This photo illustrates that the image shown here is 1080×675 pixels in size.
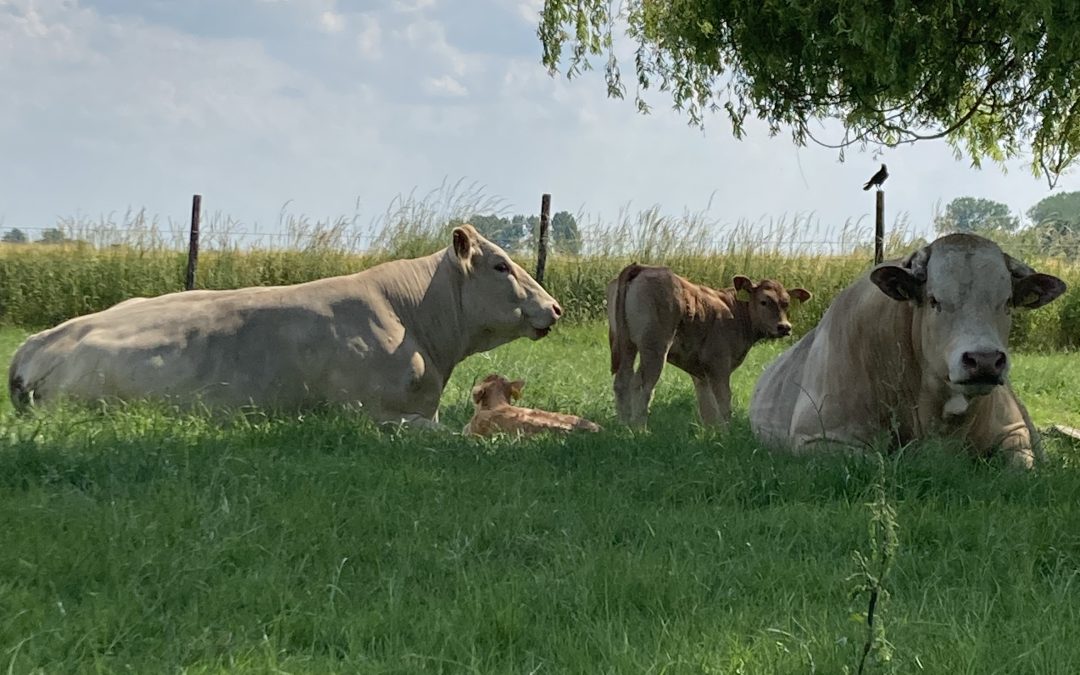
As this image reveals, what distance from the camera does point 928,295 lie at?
20.0 ft

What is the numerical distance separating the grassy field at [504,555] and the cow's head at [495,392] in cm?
106

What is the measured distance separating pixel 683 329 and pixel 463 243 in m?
1.85

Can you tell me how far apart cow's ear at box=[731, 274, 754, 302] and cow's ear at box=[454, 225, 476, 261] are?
232 centimetres

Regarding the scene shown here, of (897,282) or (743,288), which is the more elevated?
(897,282)

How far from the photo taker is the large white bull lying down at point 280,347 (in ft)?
25.5

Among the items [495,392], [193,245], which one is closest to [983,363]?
[495,392]

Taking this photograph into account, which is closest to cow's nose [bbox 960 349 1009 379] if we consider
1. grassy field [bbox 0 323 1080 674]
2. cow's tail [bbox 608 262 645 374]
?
grassy field [bbox 0 323 1080 674]

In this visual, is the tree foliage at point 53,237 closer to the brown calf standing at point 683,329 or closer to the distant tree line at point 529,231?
the distant tree line at point 529,231

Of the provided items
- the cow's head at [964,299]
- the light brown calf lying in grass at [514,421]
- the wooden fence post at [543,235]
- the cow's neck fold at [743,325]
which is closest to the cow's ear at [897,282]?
the cow's head at [964,299]

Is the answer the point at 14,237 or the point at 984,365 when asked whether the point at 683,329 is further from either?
the point at 14,237

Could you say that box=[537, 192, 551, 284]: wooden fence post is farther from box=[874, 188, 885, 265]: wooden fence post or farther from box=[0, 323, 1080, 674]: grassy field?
box=[0, 323, 1080, 674]: grassy field

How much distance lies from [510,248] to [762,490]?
14.5m

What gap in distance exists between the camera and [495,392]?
26.3 ft

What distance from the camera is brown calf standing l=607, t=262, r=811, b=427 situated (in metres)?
8.68
